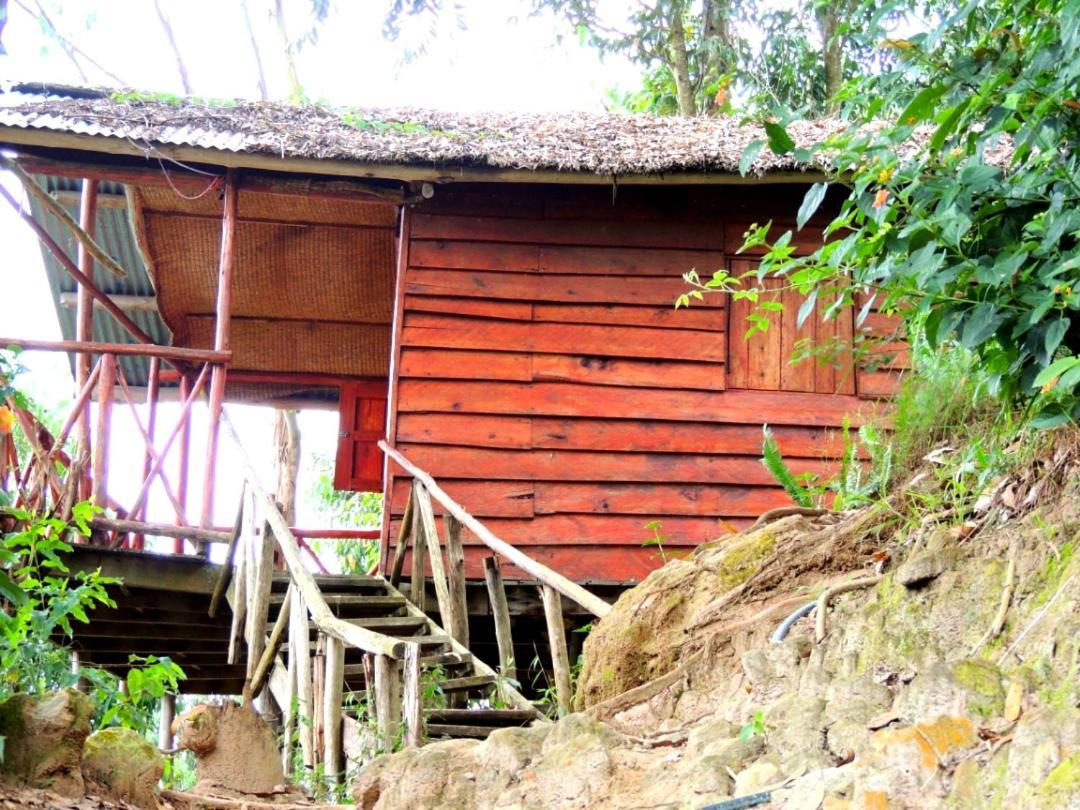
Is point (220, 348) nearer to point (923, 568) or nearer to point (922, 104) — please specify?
point (923, 568)

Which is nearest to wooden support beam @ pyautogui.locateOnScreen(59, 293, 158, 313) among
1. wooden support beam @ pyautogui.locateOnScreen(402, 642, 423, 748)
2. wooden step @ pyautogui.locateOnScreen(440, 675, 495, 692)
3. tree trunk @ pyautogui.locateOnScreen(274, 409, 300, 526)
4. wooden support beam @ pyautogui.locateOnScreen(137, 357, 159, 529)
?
wooden support beam @ pyautogui.locateOnScreen(137, 357, 159, 529)

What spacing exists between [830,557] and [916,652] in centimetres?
120

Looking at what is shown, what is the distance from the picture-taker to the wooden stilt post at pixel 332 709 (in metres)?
5.43

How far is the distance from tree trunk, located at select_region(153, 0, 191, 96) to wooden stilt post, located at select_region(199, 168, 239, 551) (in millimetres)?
11685

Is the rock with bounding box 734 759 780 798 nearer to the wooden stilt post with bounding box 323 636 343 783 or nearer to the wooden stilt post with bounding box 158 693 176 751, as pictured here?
the wooden stilt post with bounding box 323 636 343 783

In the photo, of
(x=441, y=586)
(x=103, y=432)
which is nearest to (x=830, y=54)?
(x=103, y=432)

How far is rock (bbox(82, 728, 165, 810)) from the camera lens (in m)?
4.08

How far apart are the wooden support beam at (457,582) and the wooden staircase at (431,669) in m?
0.11

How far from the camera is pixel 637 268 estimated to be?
29.3 feet

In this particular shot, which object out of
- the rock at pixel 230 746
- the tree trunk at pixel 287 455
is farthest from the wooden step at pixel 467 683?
the tree trunk at pixel 287 455

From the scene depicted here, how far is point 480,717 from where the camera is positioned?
5.79m

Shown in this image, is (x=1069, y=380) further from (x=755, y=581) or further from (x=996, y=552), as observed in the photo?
(x=755, y=581)

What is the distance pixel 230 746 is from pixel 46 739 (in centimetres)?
157

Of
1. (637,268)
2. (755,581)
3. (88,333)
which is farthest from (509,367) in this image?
(755,581)
